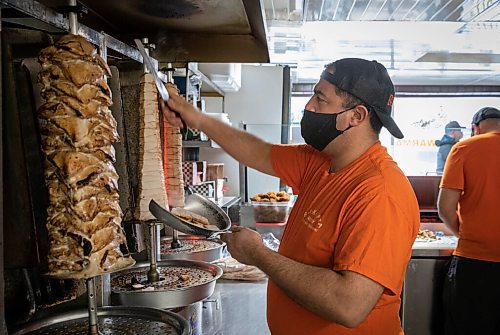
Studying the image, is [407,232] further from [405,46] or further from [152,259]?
[405,46]

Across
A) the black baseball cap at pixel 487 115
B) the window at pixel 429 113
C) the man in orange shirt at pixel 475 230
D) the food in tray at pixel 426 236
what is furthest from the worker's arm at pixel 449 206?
the window at pixel 429 113

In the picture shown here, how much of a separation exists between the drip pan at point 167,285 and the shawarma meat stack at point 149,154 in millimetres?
234

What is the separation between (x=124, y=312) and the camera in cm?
132

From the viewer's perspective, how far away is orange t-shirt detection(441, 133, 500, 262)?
3393 mm

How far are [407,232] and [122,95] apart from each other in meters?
0.90

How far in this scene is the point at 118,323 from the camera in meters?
1.28

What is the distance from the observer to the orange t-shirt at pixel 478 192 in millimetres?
3393

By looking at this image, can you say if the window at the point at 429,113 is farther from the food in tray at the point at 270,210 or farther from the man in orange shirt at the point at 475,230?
the man in orange shirt at the point at 475,230

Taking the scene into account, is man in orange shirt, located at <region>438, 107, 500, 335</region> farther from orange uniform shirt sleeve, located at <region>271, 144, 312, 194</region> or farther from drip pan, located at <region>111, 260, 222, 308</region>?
drip pan, located at <region>111, 260, 222, 308</region>

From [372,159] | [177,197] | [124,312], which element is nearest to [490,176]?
[372,159]

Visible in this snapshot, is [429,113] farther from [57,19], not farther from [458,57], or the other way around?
[57,19]

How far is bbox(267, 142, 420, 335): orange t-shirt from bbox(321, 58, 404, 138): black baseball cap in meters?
0.12

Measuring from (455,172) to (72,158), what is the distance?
120 inches

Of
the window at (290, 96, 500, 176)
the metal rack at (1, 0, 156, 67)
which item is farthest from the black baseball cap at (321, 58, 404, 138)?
the window at (290, 96, 500, 176)
